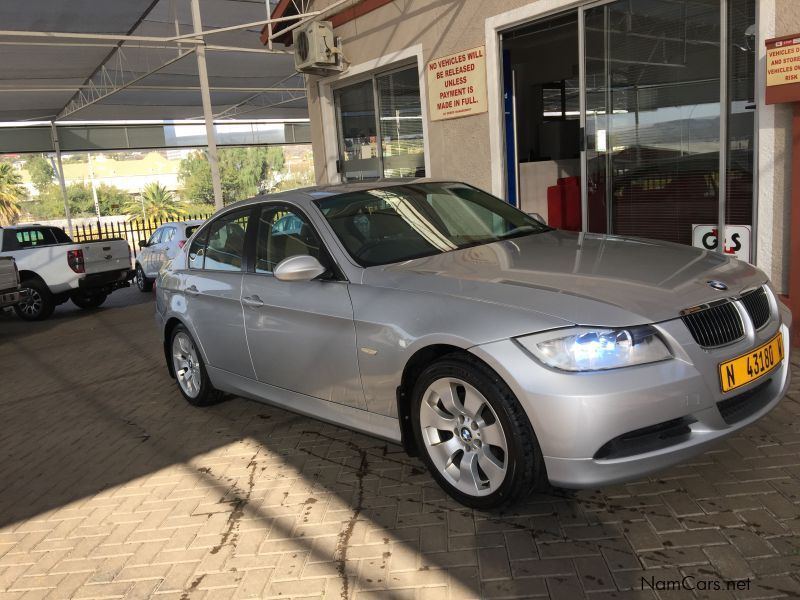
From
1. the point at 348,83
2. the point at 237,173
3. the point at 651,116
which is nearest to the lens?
the point at 651,116

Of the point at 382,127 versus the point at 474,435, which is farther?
the point at 382,127

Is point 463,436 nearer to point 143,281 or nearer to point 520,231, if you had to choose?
point 520,231

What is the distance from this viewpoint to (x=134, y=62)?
15125mm

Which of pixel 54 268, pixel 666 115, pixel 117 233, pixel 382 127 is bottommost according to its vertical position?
pixel 117 233

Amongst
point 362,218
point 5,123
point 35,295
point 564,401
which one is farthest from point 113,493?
point 5,123

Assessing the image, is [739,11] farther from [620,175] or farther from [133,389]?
[133,389]

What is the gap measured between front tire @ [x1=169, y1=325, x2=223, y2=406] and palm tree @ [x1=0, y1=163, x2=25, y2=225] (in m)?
55.4

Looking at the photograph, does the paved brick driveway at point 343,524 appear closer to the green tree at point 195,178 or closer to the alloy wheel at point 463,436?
the alloy wheel at point 463,436

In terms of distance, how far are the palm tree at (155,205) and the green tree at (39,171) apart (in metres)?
11.8

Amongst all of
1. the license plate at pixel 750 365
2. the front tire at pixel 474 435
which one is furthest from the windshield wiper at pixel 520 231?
the license plate at pixel 750 365

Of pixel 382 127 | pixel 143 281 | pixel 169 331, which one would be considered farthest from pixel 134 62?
pixel 169 331

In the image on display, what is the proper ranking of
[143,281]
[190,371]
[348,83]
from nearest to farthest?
[190,371], [348,83], [143,281]

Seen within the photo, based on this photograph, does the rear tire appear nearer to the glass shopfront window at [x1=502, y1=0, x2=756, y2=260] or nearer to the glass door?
the glass shopfront window at [x1=502, y1=0, x2=756, y2=260]

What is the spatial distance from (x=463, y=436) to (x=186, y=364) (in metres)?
3.08
